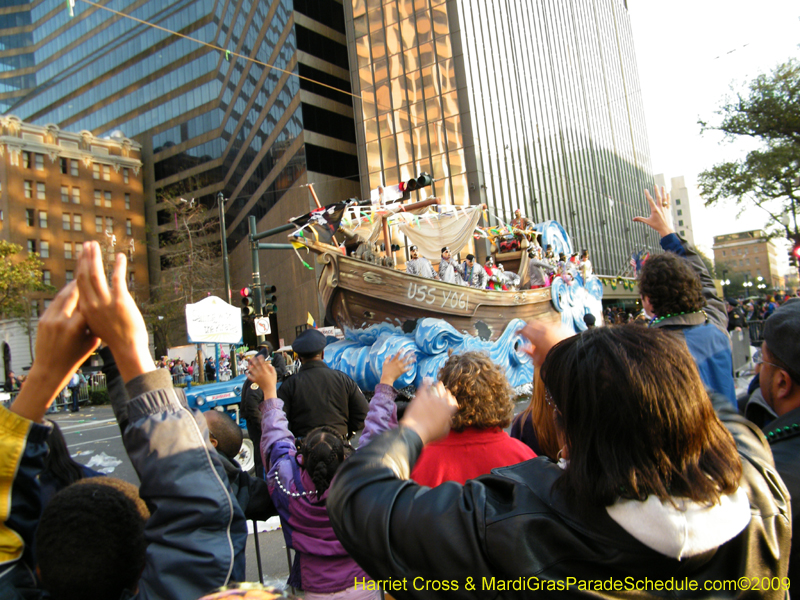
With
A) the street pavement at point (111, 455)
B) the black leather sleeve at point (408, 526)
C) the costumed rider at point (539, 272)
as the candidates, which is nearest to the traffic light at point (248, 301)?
the street pavement at point (111, 455)

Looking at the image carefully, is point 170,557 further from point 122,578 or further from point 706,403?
point 706,403

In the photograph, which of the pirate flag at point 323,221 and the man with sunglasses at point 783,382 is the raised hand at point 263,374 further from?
the pirate flag at point 323,221

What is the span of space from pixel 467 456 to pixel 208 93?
49.6 m

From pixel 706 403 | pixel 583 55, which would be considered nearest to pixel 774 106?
pixel 706 403

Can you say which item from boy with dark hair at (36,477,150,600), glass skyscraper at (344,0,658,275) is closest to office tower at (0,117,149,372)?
glass skyscraper at (344,0,658,275)

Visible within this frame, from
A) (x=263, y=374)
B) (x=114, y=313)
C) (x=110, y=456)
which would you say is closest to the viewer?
(x=114, y=313)

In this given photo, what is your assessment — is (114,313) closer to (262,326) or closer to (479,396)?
(479,396)

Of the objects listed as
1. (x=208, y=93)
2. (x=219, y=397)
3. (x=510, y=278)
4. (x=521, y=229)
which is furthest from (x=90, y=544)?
(x=208, y=93)

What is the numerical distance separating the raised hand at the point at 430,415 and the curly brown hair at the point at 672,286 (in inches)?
65.9

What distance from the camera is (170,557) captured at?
3.89 feet

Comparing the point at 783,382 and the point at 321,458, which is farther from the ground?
the point at 783,382

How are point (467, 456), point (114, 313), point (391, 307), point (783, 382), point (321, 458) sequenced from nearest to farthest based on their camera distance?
point (114, 313)
point (783, 382)
point (467, 456)
point (321, 458)
point (391, 307)

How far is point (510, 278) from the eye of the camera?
13.9m

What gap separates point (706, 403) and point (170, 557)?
3.93 ft
